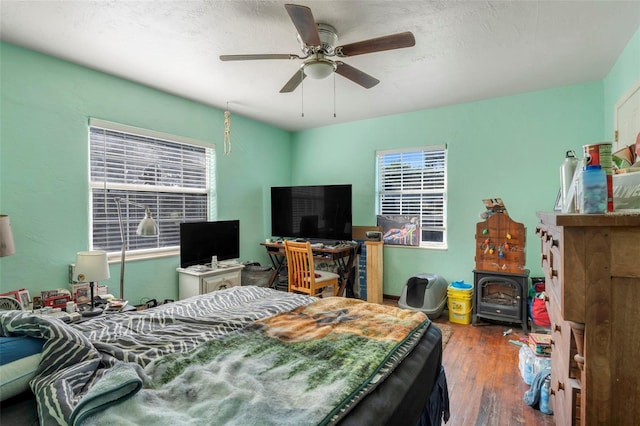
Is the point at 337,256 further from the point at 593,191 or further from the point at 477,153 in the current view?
the point at 593,191

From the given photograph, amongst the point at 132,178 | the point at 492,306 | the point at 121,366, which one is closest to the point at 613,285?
the point at 121,366

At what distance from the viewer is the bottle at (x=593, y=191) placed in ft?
3.29

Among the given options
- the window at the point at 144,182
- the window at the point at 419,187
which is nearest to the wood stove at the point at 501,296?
the window at the point at 419,187

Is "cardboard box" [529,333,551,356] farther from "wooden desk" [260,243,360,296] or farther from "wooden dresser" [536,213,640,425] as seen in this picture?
"wooden desk" [260,243,360,296]

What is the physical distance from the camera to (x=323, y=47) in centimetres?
219

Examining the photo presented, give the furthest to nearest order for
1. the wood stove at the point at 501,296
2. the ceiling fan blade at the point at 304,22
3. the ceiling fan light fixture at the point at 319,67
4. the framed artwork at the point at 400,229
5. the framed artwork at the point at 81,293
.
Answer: the framed artwork at the point at 400,229 → the wood stove at the point at 501,296 → the framed artwork at the point at 81,293 → the ceiling fan light fixture at the point at 319,67 → the ceiling fan blade at the point at 304,22

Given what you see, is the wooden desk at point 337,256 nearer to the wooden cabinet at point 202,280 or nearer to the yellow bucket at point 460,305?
the wooden cabinet at point 202,280

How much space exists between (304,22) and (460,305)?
11.0ft

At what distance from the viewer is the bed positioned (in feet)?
2.91

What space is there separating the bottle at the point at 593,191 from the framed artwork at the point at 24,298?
3398mm

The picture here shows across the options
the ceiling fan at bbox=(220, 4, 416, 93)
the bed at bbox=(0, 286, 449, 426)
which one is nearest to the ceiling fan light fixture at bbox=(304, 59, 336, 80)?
the ceiling fan at bbox=(220, 4, 416, 93)

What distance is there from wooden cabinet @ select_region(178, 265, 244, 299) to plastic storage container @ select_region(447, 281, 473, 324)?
2.64 metres

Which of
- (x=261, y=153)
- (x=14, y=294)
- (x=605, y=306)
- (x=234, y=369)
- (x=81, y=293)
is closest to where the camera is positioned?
(x=605, y=306)

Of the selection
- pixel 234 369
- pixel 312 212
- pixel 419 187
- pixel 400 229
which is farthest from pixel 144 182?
pixel 419 187
